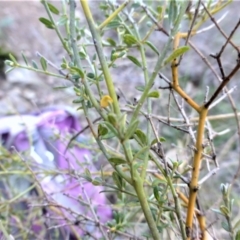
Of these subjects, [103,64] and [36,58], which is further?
[36,58]

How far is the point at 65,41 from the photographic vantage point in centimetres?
50

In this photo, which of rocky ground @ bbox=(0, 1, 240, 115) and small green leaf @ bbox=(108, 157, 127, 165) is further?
rocky ground @ bbox=(0, 1, 240, 115)

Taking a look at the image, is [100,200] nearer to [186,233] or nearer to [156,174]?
[156,174]

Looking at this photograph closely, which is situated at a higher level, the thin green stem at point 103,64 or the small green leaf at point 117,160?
the thin green stem at point 103,64

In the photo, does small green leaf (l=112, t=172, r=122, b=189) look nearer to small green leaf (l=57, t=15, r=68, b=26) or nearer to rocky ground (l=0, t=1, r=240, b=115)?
small green leaf (l=57, t=15, r=68, b=26)

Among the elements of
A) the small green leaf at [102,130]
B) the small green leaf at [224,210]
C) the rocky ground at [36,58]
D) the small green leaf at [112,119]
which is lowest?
the rocky ground at [36,58]

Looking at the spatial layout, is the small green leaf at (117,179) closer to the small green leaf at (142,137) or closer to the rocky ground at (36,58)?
the small green leaf at (142,137)

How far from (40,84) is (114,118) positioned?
6.93 ft

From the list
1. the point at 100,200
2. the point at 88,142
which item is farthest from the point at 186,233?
the point at 100,200

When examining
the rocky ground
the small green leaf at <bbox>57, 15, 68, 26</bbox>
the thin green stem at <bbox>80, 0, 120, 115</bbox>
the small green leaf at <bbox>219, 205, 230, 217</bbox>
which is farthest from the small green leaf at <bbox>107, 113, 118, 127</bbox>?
the rocky ground

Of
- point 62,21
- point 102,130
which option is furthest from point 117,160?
point 62,21

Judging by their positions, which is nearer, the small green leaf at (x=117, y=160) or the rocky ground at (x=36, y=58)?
the small green leaf at (x=117, y=160)

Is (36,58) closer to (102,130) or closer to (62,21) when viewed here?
(62,21)

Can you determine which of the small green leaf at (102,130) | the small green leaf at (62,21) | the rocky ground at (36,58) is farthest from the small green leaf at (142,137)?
the rocky ground at (36,58)
